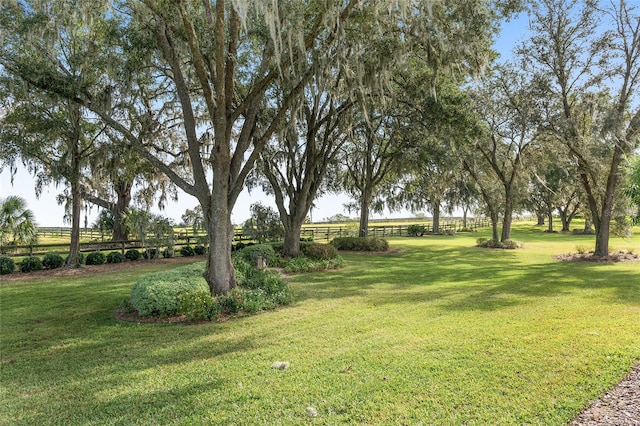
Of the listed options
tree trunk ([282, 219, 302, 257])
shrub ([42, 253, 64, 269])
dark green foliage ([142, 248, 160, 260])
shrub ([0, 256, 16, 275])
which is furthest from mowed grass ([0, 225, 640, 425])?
dark green foliage ([142, 248, 160, 260])

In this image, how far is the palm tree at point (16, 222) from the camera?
14992 millimetres

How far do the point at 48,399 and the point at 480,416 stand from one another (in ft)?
14.9

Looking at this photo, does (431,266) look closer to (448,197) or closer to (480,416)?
(480,416)

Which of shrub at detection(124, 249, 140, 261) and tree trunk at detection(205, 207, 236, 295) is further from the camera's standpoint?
shrub at detection(124, 249, 140, 261)

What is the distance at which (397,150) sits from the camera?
19625mm

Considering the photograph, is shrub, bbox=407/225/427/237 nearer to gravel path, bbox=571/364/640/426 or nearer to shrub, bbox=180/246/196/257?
shrub, bbox=180/246/196/257

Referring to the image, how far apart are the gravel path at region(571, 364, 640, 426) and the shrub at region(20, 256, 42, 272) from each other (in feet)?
56.2

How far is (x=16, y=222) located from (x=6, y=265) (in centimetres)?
268

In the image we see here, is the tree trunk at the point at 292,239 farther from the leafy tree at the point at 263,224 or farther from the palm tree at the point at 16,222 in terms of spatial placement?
the palm tree at the point at 16,222

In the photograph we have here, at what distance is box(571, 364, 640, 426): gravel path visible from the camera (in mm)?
3381

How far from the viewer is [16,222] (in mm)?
15320

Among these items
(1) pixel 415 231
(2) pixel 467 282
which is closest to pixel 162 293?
(2) pixel 467 282

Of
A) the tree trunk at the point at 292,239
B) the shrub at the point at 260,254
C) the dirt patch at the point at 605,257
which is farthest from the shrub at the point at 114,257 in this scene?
the dirt patch at the point at 605,257

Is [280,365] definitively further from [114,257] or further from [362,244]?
[362,244]
